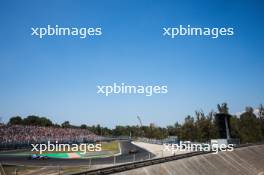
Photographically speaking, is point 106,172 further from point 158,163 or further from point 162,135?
point 162,135

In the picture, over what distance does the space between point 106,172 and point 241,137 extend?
276ft

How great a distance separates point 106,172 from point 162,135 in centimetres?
11304

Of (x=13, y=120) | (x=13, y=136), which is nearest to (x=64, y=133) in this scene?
(x=13, y=136)

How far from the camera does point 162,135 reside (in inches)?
5527

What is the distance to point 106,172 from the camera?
29344mm

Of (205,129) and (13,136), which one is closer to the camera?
(13,136)

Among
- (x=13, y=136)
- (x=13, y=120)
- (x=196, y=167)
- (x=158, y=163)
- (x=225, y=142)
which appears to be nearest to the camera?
(x=158, y=163)

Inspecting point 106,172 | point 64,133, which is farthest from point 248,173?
point 64,133

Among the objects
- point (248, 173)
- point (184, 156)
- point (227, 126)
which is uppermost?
point (227, 126)

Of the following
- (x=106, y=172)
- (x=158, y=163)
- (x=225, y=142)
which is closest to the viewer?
(x=106, y=172)

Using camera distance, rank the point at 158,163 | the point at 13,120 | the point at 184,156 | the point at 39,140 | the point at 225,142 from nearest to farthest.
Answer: the point at 158,163
the point at 184,156
the point at 225,142
the point at 39,140
the point at 13,120

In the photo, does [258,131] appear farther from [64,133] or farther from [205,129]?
[64,133]

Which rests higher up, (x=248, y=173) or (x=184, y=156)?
(x=184, y=156)

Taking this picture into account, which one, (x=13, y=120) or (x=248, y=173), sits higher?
(x=13, y=120)
